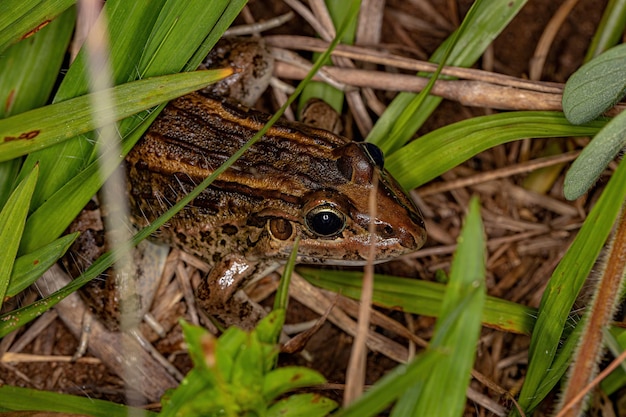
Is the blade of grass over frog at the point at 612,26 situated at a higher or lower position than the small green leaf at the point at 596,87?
higher

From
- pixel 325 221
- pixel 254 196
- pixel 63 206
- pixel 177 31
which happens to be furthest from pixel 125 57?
pixel 325 221

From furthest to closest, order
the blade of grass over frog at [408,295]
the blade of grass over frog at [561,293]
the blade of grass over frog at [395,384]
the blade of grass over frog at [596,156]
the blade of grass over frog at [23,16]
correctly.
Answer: the blade of grass over frog at [408,295], the blade of grass over frog at [23,16], the blade of grass over frog at [561,293], the blade of grass over frog at [596,156], the blade of grass over frog at [395,384]

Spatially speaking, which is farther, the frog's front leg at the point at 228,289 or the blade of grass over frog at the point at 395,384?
the frog's front leg at the point at 228,289

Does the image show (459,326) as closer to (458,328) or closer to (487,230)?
(458,328)

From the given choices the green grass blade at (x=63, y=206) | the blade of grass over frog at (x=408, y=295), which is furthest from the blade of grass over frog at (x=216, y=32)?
the blade of grass over frog at (x=408, y=295)

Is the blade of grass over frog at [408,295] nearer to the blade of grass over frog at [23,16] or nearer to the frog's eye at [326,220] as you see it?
the frog's eye at [326,220]

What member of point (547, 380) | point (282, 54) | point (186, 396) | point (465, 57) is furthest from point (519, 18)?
point (186, 396)
